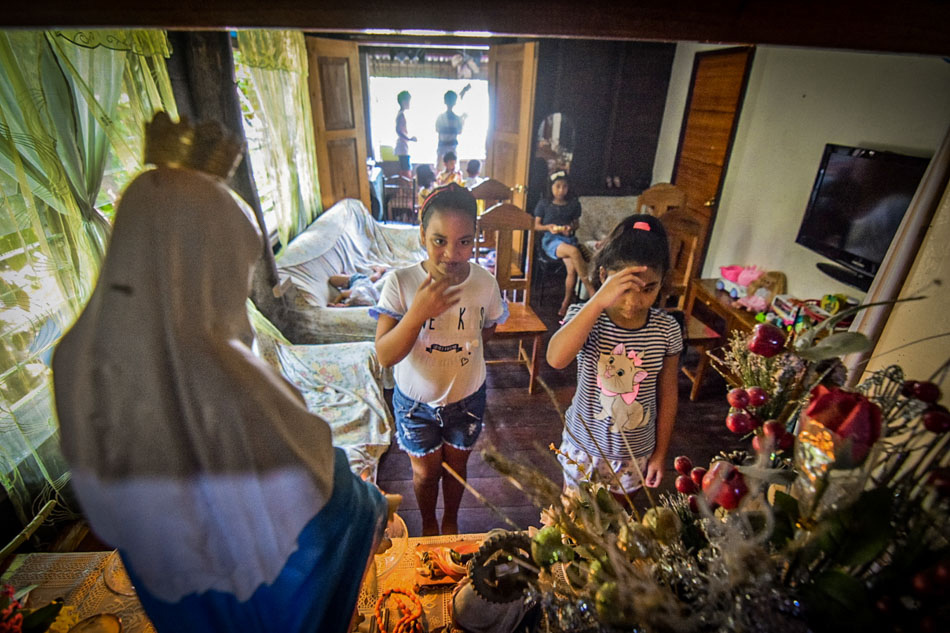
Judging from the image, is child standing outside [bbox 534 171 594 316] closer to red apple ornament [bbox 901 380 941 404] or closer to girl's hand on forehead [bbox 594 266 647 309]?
girl's hand on forehead [bbox 594 266 647 309]

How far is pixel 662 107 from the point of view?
185 inches

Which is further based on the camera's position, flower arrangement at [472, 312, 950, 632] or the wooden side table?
the wooden side table

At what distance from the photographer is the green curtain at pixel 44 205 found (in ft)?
4.09

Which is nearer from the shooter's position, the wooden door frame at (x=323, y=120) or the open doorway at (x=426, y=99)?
the wooden door frame at (x=323, y=120)

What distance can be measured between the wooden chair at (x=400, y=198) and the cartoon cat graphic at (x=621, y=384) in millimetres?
5197

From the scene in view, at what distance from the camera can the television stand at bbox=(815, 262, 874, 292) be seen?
2455mm

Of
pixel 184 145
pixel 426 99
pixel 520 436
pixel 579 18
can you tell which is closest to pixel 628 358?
pixel 579 18

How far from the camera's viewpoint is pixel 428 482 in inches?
61.1

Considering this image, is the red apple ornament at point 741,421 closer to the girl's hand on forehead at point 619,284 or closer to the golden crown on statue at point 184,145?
the girl's hand on forehead at point 619,284

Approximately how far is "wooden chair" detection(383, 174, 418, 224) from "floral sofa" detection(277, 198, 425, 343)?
150 centimetres

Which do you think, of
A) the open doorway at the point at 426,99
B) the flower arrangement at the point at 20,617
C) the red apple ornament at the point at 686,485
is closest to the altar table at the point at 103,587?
the flower arrangement at the point at 20,617

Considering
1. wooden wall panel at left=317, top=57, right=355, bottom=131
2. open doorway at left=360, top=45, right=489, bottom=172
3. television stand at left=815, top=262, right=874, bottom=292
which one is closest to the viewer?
television stand at left=815, top=262, right=874, bottom=292

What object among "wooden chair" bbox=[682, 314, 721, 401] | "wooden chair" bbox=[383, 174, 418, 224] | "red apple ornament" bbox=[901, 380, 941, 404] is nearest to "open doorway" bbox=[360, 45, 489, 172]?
"wooden chair" bbox=[383, 174, 418, 224]

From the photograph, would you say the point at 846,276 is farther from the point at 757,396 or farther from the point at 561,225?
the point at 757,396
